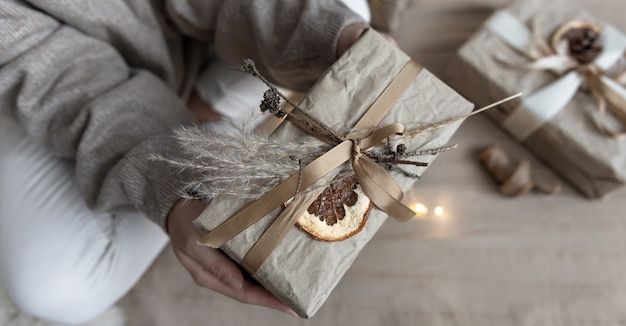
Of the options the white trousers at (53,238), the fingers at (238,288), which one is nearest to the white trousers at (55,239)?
the white trousers at (53,238)

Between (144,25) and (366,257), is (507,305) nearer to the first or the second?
(366,257)

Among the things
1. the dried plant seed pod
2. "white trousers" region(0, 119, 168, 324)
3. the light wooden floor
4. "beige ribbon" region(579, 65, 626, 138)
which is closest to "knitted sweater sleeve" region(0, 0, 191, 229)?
"white trousers" region(0, 119, 168, 324)

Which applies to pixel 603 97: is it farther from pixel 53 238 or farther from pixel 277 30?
pixel 53 238

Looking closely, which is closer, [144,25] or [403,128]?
[403,128]

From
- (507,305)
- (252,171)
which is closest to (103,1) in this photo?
(252,171)

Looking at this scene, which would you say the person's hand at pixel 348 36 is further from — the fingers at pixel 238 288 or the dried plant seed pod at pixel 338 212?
the fingers at pixel 238 288

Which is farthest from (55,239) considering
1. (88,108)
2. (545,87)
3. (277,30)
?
(545,87)

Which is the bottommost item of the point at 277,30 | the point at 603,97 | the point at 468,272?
the point at 468,272
